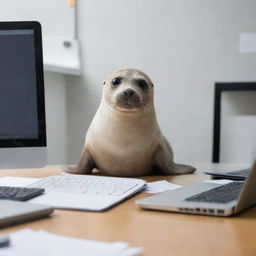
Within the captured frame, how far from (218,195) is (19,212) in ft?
1.30

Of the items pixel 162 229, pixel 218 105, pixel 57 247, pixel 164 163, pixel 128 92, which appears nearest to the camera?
pixel 57 247

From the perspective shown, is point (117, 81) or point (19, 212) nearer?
point (19, 212)

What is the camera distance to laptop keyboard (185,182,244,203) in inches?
33.6

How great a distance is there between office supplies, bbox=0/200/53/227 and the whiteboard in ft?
6.08

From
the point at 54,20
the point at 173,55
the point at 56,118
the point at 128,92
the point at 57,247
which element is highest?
→ the point at 54,20

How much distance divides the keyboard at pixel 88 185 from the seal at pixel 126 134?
0.20 meters

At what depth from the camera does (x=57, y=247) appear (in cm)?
59

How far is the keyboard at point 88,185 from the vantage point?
1.00m

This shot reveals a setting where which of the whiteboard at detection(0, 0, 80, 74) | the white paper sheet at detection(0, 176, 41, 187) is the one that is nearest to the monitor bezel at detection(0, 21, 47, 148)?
the white paper sheet at detection(0, 176, 41, 187)

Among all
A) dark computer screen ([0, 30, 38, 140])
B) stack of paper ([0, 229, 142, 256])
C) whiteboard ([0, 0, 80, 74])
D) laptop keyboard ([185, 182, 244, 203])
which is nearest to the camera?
stack of paper ([0, 229, 142, 256])

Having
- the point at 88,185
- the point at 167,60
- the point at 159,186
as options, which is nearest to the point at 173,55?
the point at 167,60

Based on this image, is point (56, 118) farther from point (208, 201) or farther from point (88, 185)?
point (208, 201)

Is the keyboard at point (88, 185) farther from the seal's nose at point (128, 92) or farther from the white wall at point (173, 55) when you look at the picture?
the white wall at point (173, 55)

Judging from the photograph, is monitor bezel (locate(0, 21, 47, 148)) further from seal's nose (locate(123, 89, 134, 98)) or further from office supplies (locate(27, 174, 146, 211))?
seal's nose (locate(123, 89, 134, 98))
